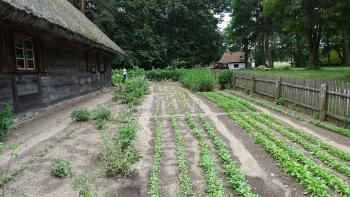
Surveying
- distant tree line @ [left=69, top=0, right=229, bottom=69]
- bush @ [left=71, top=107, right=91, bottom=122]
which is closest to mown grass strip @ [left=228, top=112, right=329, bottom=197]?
bush @ [left=71, top=107, right=91, bottom=122]

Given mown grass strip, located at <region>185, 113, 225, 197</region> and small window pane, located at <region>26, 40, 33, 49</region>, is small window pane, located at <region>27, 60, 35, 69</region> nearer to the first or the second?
small window pane, located at <region>26, 40, 33, 49</region>

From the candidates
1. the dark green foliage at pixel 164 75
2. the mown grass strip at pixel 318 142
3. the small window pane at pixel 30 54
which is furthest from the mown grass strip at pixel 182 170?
the dark green foliage at pixel 164 75

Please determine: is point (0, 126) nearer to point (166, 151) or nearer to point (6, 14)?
point (6, 14)

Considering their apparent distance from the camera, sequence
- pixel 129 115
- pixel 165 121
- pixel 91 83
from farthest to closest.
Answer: pixel 91 83, pixel 129 115, pixel 165 121

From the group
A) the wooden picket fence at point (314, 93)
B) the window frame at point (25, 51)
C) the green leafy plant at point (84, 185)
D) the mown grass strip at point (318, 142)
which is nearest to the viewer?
the green leafy plant at point (84, 185)

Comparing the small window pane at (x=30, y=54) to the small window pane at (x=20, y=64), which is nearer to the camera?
the small window pane at (x=20, y=64)

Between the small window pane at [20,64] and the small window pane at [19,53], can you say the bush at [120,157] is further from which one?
the small window pane at [19,53]

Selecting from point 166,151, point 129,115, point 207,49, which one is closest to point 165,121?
point 129,115

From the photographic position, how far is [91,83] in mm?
18344

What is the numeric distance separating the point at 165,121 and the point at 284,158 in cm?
467

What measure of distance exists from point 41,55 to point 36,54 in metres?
0.34

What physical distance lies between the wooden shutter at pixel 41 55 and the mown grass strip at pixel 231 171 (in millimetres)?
6463

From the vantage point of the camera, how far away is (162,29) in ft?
156

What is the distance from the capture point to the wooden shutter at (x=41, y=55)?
34.1ft
